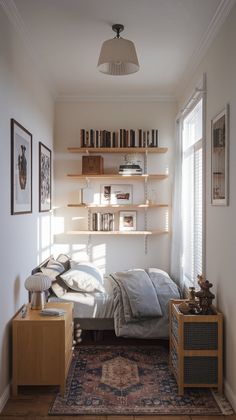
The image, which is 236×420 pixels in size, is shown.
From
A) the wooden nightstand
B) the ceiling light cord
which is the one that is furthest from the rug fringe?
the ceiling light cord

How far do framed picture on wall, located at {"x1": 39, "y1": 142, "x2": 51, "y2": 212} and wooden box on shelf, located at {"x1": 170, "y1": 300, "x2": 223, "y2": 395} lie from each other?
196 centimetres

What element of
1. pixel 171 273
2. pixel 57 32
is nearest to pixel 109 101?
pixel 57 32

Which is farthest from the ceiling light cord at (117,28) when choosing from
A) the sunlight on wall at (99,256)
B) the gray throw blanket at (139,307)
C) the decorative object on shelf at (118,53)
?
the sunlight on wall at (99,256)

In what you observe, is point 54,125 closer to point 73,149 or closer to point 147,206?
point 73,149

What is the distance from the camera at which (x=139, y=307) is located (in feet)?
12.3

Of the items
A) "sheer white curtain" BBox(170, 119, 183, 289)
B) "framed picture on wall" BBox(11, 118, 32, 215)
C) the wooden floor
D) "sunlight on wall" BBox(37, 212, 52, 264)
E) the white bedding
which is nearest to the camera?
the wooden floor

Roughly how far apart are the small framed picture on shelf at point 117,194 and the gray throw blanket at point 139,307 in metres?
1.38

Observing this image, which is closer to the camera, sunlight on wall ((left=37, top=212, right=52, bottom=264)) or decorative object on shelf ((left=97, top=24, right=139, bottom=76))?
decorative object on shelf ((left=97, top=24, right=139, bottom=76))

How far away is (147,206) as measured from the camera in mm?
4938

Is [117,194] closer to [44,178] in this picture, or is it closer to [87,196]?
[87,196]

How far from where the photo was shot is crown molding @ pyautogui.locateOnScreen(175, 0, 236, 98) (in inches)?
110

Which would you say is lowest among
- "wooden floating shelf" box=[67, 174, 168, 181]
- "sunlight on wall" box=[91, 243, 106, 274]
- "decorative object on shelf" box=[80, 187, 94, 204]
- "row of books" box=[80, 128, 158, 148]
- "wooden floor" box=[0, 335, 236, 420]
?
"wooden floor" box=[0, 335, 236, 420]

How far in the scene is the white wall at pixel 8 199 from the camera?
2.79 metres

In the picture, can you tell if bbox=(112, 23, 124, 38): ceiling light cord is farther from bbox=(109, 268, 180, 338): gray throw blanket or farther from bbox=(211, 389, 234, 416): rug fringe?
bbox=(211, 389, 234, 416): rug fringe
